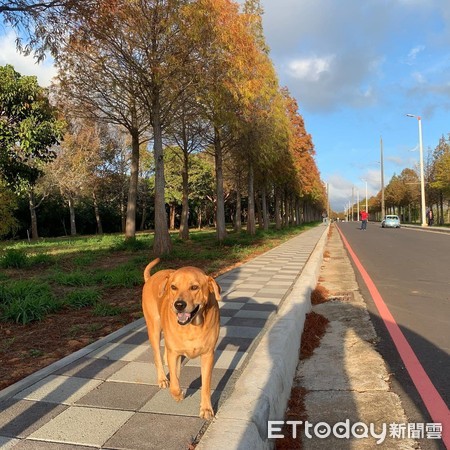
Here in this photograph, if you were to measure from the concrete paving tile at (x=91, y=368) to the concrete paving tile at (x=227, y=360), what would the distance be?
0.66 meters

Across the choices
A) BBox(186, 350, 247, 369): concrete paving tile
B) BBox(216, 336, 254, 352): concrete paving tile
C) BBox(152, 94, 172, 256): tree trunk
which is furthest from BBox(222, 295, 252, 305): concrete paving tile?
BBox(152, 94, 172, 256): tree trunk

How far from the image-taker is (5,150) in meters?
14.8

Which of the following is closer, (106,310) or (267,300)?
(106,310)

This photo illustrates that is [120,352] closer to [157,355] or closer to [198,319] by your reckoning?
[157,355]

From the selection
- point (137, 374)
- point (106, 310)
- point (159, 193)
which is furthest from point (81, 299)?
point (159, 193)

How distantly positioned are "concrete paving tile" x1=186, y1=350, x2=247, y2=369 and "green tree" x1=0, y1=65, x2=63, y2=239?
507 inches

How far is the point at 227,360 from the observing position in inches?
154

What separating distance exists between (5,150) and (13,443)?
1451cm

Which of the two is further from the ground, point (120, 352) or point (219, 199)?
point (219, 199)

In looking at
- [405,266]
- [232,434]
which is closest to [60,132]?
[405,266]

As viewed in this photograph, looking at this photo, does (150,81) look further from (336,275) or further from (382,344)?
(382,344)

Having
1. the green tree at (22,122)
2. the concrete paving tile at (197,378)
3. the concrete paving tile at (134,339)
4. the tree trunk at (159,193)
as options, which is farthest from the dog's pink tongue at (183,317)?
the green tree at (22,122)

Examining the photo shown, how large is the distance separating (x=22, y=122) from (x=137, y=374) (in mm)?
13331

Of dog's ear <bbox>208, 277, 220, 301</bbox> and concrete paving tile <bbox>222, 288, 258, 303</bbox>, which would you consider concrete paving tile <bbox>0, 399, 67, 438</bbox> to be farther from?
concrete paving tile <bbox>222, 288, 258, 303</bbox>
